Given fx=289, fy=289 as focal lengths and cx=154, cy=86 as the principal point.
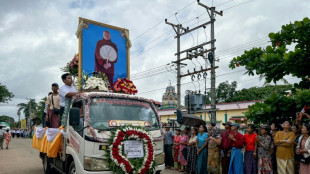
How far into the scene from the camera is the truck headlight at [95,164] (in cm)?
504

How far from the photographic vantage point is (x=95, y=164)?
16.6 ft

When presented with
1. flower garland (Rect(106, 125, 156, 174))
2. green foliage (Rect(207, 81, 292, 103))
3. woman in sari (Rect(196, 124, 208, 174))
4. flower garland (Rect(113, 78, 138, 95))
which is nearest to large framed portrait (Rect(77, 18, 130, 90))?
flower garland (Rect(113, 78, 138, 95))

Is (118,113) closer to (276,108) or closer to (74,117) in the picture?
(74,117)

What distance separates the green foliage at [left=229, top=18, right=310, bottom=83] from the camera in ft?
17.6

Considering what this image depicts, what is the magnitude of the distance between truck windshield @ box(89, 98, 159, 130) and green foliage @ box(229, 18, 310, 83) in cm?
229

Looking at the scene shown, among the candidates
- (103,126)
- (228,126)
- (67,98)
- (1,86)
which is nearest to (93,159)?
(103,126)

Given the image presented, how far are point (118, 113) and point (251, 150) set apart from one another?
4.15 m

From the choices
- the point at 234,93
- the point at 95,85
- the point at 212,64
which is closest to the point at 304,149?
the point at 95,85

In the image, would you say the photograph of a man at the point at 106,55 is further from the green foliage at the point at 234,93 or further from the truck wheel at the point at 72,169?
the green foliage at the point at 234,93

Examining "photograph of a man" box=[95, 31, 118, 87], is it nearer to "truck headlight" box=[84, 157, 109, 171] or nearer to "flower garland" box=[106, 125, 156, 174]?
"flower garland" box=[106, 125, 156, 174]

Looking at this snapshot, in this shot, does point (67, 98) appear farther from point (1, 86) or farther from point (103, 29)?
point (1, 86)

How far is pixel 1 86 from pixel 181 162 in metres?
40.5

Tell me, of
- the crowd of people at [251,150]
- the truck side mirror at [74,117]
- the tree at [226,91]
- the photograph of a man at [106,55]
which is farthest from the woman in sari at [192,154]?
the tree at [226,91]

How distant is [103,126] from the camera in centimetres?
531
